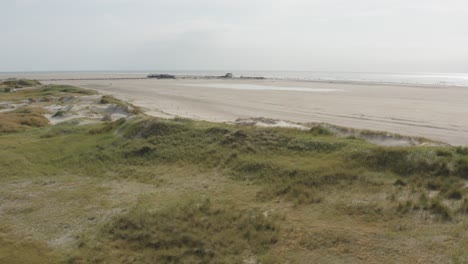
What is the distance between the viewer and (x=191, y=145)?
63.3 ft

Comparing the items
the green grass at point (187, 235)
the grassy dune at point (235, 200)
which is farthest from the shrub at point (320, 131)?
the green grass at point (187, 235)

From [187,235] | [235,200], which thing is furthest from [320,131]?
[187,235]

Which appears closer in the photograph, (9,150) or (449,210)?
(449,210)

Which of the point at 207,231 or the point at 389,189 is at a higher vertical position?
the point at 389,189

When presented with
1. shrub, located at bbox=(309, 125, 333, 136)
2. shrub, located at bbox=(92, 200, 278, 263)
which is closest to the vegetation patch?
shrub, located at bbox=(92, 200, 278, 263)

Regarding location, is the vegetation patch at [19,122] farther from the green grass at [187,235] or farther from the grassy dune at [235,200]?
the green grass at [187,235]

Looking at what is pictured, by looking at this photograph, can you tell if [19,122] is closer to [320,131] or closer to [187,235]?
[320,131]

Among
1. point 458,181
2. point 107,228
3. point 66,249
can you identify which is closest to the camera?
point 66,249

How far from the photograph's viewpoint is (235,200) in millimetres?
13203

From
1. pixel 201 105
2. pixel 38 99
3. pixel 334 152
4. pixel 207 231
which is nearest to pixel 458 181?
pixel 334 152

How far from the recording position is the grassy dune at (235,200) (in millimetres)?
9812

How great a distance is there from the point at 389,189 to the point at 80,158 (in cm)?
1491

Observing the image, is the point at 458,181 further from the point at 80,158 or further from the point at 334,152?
the point at 80,158

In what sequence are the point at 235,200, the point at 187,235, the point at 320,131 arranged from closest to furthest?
the point at 187,235 → the point at 235,200 → the point at 320,131
